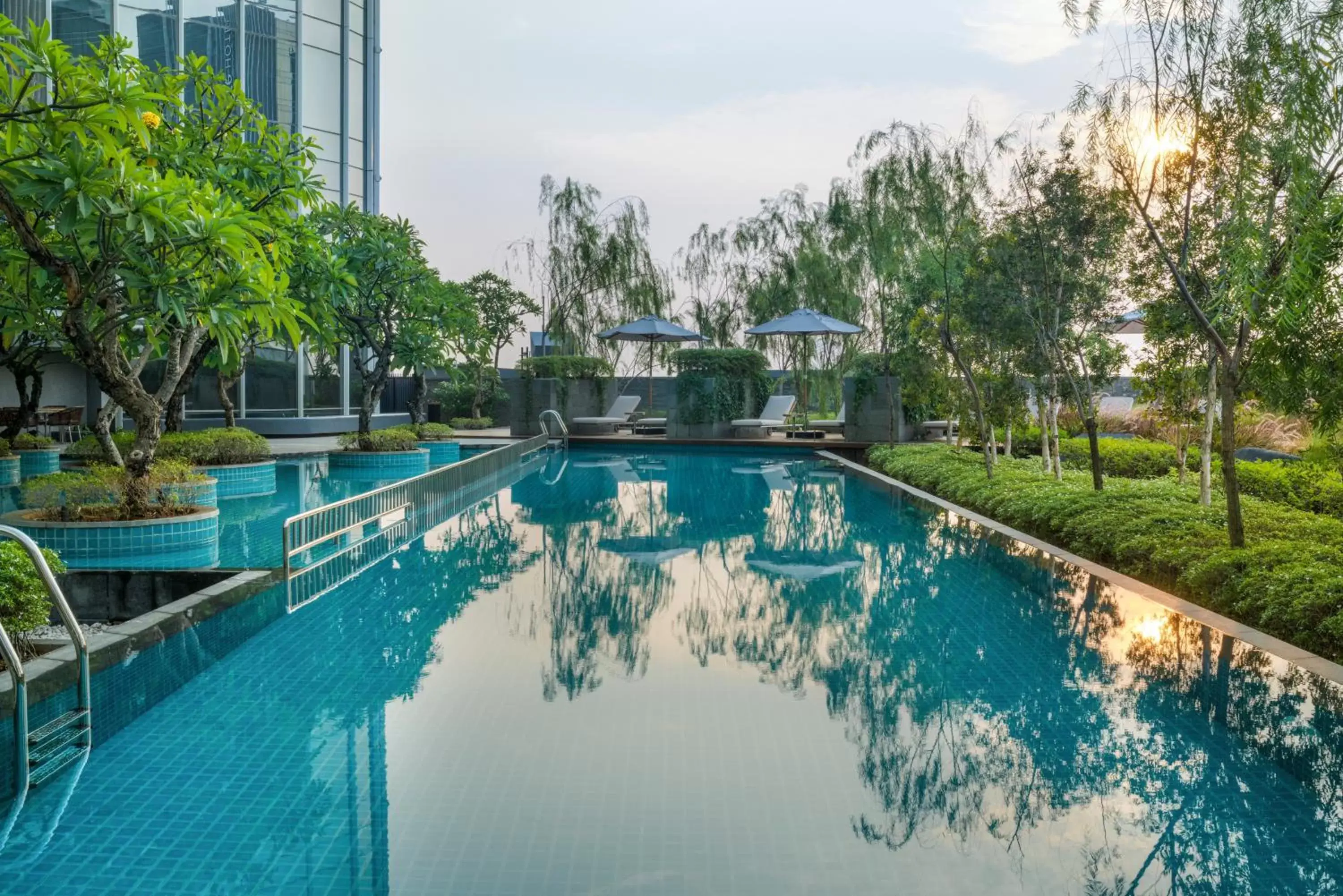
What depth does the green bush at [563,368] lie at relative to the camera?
82.7ft

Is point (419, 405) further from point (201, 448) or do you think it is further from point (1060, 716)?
point (1060, 716)

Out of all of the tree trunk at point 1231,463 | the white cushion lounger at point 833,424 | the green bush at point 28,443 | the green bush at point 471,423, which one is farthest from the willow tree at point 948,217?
the green bush at point 471,423

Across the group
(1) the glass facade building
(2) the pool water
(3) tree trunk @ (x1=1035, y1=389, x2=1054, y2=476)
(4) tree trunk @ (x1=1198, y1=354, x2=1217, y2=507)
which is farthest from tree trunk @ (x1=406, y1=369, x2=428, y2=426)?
(4) tree trunk @ (x1=1198, y1=354, x2=1217, y2=507)

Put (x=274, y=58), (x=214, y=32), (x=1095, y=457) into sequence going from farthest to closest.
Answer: (x=274, y=58)
(x=214, y=32)
(x=1095, y=457)

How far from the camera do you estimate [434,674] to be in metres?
5.33

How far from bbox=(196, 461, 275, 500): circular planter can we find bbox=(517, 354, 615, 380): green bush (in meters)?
12.0

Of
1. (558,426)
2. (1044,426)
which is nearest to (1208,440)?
(1044,426)

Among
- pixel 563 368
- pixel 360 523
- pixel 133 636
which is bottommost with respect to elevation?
pixel 133 636

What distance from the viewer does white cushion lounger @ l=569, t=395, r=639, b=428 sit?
23875mm

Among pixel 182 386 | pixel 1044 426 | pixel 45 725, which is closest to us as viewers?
pixel 45 725

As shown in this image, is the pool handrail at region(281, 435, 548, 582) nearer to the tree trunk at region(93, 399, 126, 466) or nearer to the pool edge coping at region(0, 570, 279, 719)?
the pool edge coping at region(0, 570, 279, 719)

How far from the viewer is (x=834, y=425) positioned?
75.3ft

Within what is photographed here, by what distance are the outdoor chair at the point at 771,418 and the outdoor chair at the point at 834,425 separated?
2.39 feet

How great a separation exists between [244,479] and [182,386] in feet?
4.89
